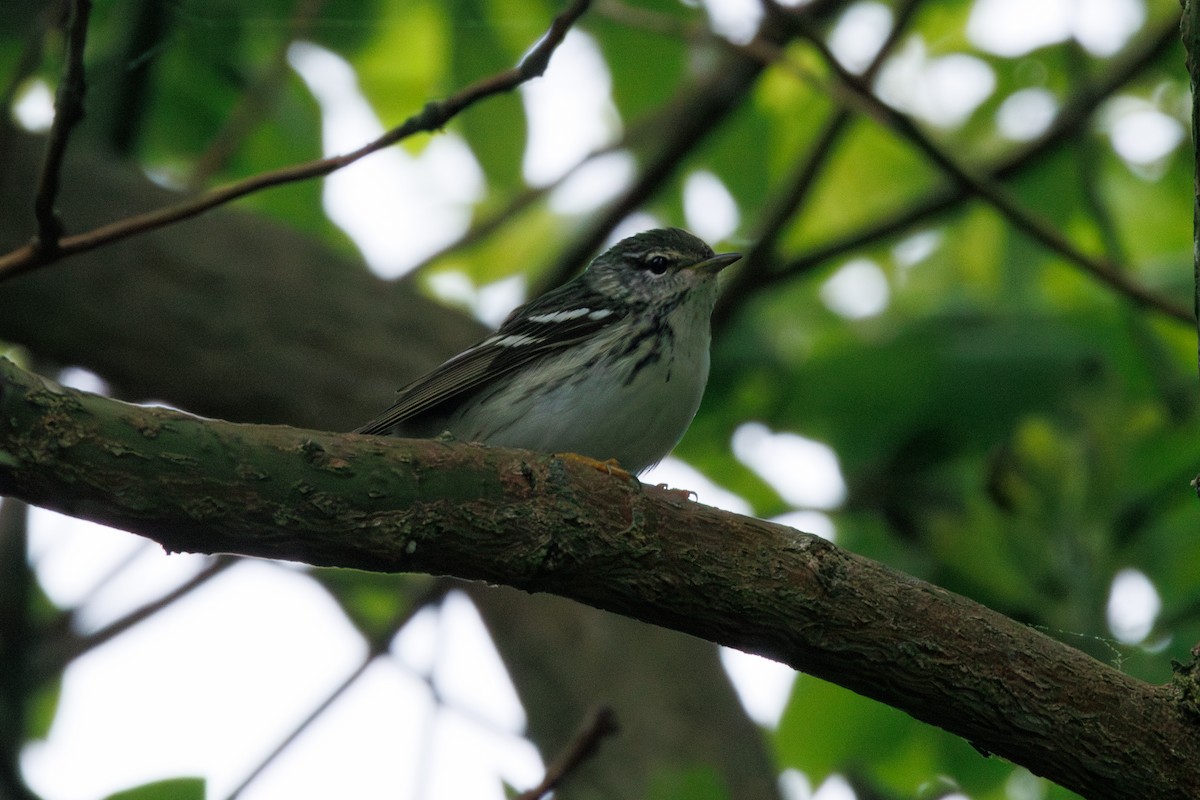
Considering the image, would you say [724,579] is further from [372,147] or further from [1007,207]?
[1007,207]

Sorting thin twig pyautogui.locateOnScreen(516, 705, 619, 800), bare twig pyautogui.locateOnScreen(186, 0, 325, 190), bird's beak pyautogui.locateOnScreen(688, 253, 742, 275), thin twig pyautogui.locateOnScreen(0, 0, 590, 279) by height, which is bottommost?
thin twig pyautogui.locateOnScreen(516, 705, 619, 800)

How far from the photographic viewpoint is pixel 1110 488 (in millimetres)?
4680

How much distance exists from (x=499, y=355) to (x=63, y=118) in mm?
2408

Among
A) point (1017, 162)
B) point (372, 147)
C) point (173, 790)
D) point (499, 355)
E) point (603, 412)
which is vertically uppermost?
point (1017, 162)

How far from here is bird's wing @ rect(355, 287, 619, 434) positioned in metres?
5.20

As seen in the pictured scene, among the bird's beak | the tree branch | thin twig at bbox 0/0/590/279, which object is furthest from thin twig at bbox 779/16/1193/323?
the tree branch

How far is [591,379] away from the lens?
202 inches

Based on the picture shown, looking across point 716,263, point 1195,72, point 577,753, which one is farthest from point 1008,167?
point 577,753

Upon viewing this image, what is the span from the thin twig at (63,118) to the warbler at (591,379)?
5.65 ft

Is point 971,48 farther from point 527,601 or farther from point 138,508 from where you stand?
point 138,508

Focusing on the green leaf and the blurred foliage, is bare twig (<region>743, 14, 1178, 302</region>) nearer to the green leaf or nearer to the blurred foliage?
the blurred foliage

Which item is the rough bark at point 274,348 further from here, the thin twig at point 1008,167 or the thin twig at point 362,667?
the thin twig at point 1008,167

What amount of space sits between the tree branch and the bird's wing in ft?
6.73

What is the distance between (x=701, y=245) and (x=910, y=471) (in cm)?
145
